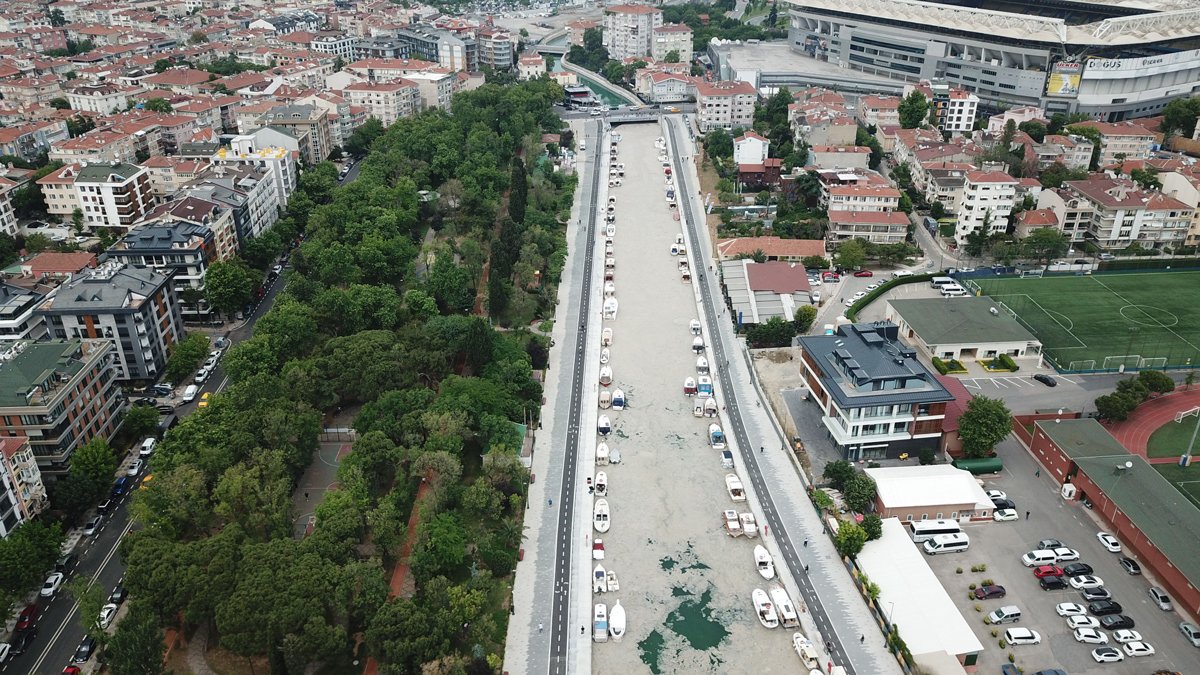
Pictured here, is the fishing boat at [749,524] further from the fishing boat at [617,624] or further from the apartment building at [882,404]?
the fishing boat at [617,624]

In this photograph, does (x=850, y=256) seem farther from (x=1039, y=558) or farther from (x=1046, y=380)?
(x=1039, y=558)

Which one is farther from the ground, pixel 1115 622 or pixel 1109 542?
pixel 1109 542

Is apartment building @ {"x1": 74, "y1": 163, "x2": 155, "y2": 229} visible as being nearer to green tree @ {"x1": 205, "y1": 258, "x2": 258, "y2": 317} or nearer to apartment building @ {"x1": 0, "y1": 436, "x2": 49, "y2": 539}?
green tree @ {"x1": 205, "y1": 258, "x2": 258, "y2": 317}

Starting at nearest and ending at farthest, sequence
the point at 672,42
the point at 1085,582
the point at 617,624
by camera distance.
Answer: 1. the point at 617,624
2. the point at 1085,582
3. the point at 672,42

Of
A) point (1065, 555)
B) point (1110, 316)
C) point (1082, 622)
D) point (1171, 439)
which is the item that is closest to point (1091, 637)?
point (1082, 622)

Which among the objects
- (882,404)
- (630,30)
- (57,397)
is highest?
(630,30)

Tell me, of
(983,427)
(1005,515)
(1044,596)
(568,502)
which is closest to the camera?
(1044,596)
